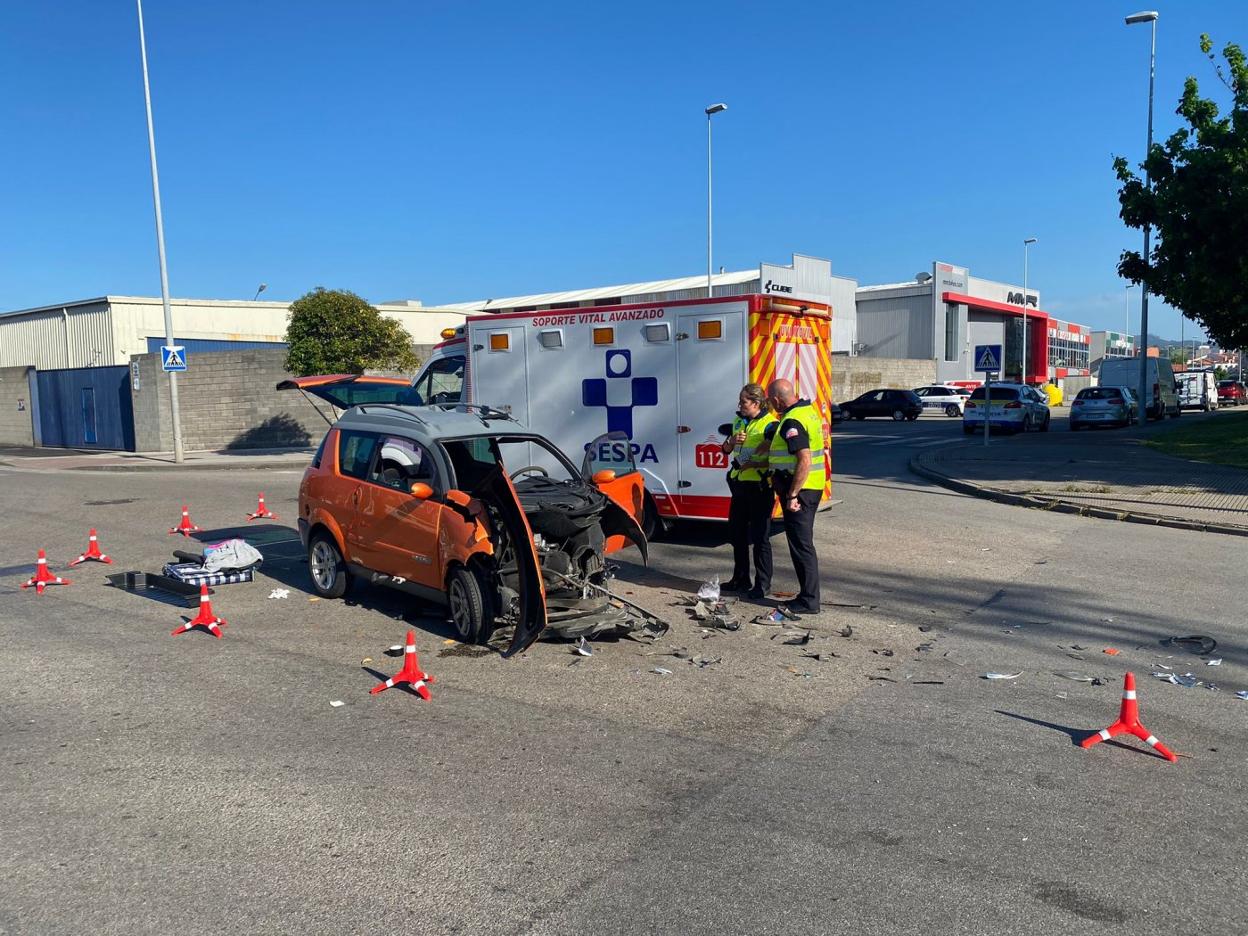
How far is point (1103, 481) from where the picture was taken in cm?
1641

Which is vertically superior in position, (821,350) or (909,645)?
(821,350)

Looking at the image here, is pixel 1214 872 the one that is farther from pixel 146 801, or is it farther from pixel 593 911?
→ pixel 146 801

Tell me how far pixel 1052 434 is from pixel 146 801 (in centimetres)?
3021

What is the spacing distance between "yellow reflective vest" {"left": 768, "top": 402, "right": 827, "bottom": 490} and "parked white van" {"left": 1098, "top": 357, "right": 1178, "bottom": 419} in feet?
115

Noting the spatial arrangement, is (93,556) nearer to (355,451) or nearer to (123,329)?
(355,451)

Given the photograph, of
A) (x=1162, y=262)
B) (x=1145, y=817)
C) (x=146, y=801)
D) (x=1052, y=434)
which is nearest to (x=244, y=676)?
(x=146, y=801)

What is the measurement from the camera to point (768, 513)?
846 cm

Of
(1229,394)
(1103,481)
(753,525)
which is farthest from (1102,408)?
(1229,394)

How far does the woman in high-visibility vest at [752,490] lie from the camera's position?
27.5 ft

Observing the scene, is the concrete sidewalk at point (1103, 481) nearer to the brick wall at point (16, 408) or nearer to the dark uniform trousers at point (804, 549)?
the dark uniform trousers at point (804, 549)

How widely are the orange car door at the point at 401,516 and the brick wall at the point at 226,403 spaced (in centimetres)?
2093

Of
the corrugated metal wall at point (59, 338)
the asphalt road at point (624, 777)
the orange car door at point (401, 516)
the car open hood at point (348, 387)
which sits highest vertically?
the corrugated metal wall at point (59, 338)

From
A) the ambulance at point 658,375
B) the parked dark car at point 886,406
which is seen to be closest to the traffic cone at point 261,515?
the ambulance at point 658,375

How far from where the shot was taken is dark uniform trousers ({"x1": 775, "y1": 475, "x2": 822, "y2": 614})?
7977mm
